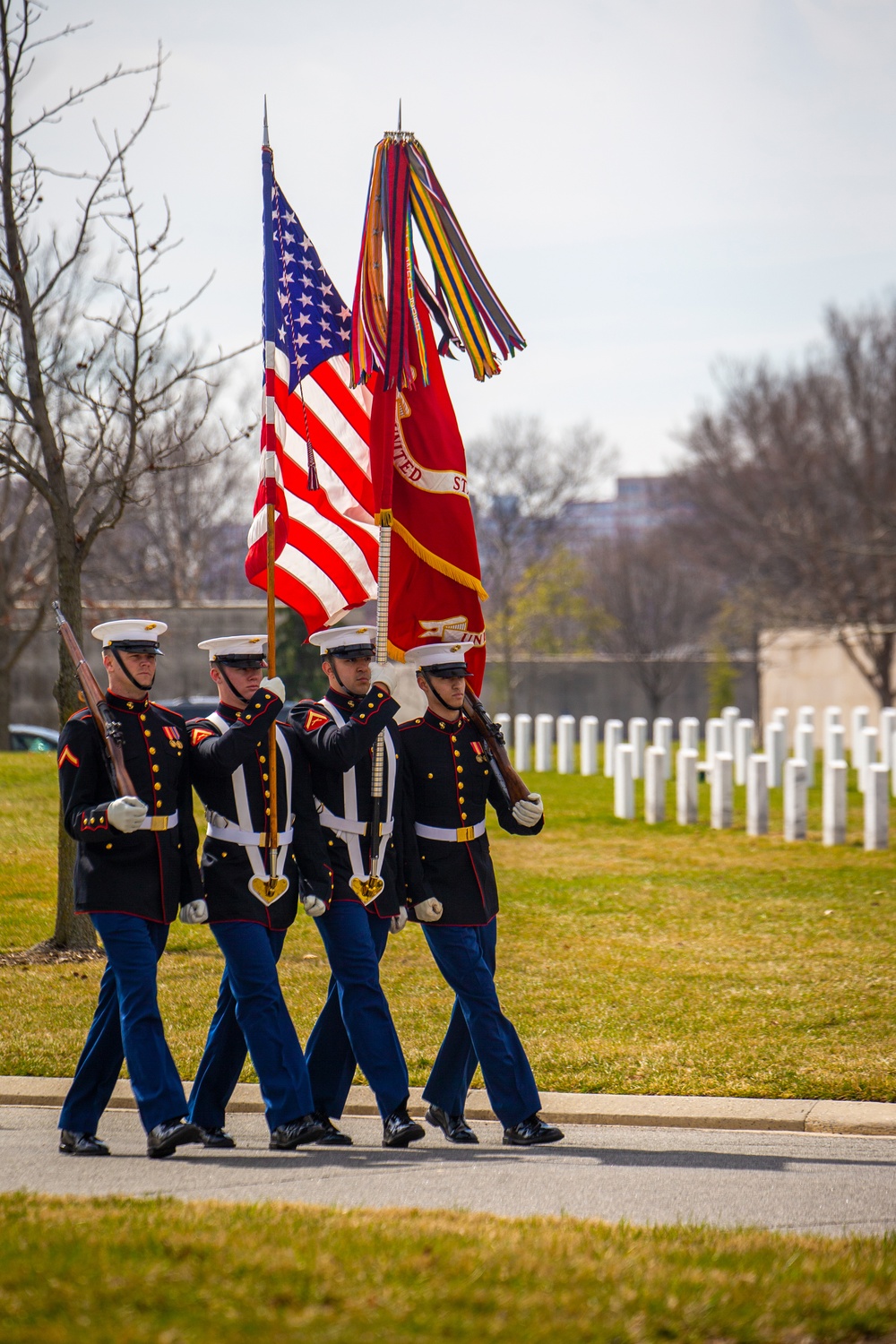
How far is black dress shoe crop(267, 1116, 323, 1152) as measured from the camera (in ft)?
18.8

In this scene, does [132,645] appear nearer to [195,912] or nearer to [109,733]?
[109,733]

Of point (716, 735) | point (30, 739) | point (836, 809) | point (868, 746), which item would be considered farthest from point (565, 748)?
point (30, 739)

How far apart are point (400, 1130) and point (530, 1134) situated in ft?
1.72

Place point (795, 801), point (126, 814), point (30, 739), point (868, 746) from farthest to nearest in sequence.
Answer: point (30, 739) → point (868, 746) → point (795, 801) → point (126, 814)

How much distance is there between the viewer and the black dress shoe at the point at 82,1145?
572 cm

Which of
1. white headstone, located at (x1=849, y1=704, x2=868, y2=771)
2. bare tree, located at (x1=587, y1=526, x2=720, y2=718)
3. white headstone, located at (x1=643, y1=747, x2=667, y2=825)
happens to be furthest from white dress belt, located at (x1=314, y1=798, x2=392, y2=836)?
bare tree, located at (x1=587, y1=526, x2=720, y2=718)

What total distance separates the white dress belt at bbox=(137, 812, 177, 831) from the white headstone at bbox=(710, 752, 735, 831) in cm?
1030

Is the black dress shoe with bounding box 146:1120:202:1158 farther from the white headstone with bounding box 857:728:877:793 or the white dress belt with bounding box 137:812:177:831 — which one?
the white headstone with bounding box 857:728:877:793

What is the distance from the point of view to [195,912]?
586 cm

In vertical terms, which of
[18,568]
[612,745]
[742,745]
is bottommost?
[612,745]

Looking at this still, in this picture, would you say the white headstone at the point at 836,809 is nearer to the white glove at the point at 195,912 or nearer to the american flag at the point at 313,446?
the american flag at the point at 313,446

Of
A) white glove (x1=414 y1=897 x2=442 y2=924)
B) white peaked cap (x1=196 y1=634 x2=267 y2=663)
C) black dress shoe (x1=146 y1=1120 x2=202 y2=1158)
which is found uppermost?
white peaked cap (x1=196 y1=634 x2=267 y2=663)

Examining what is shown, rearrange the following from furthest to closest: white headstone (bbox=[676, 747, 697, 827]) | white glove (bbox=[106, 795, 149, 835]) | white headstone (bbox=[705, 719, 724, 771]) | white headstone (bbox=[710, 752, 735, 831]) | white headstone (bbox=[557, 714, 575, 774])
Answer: white headstone (bbox=[557, 714, 575, 774]), white headstone (bbox=[705, 719, 724, 771]), white headstone (bbox=[676, 747, 697, 827]), white headstone (bbox=[710, 752, 735, 831]), white glove (bbox=[106, 795, 149, 835])

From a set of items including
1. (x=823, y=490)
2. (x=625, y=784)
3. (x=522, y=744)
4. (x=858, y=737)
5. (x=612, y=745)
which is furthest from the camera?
(x=823, y=490)
